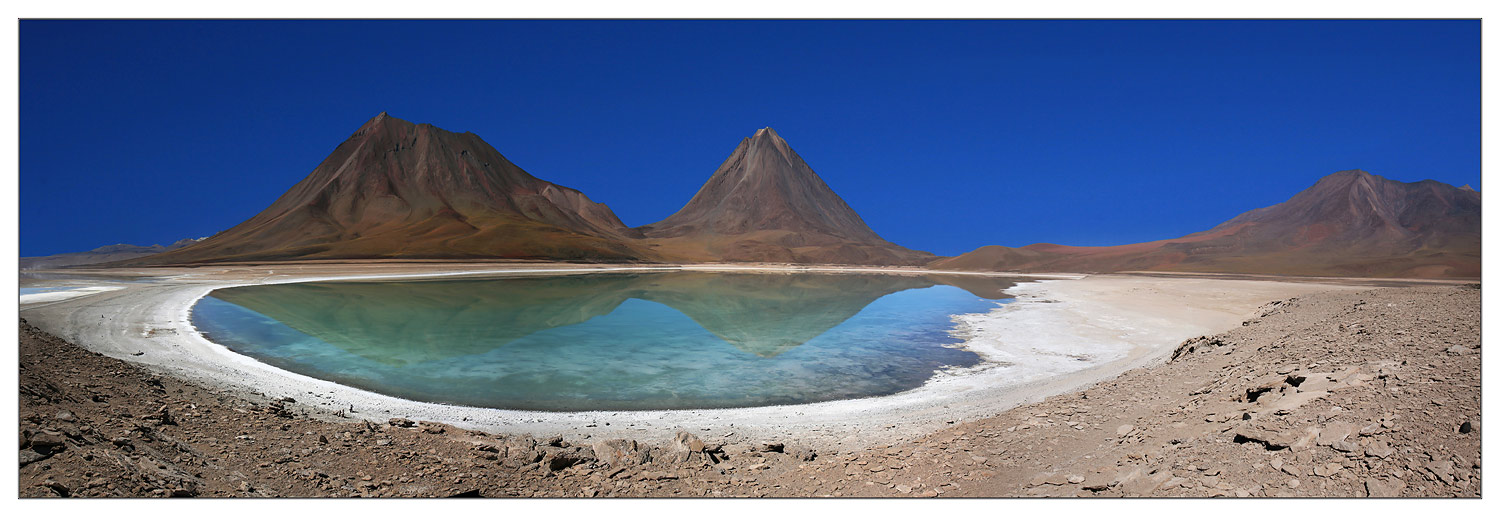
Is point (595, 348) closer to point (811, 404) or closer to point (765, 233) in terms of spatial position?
point (811, 404)

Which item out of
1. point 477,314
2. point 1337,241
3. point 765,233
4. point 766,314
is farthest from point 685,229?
point 477,314

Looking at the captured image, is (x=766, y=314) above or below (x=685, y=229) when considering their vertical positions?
below

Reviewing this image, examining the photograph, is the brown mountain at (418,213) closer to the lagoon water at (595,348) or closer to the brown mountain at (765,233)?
the brown mountain at (765,233)

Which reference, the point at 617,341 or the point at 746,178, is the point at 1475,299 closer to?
the point at 617,341

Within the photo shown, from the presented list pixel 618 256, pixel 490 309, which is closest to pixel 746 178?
pixel 618 256

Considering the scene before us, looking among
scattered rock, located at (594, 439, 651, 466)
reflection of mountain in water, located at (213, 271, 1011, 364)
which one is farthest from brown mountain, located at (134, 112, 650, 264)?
scattered rock, located at (594, 439, 651, 466)

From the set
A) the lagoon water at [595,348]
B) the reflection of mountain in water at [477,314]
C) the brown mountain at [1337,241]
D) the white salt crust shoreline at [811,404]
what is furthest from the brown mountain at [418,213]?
the brown mountain at [1337,241]
